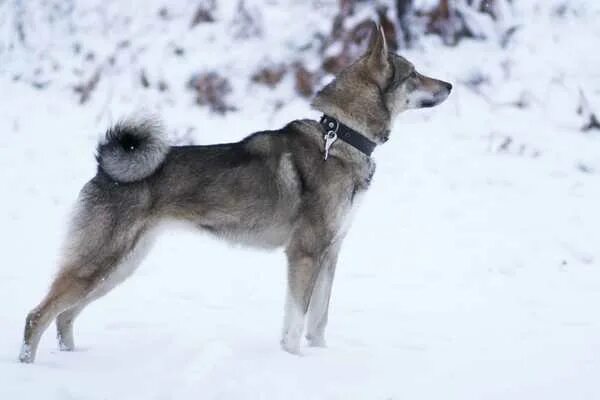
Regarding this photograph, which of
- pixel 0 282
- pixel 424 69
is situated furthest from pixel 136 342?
pixel 424 69

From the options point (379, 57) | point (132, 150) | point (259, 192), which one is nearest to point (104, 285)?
point (132, 150)

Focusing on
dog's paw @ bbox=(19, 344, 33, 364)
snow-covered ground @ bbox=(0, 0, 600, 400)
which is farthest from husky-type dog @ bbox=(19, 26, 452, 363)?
snow-covered ground @ bbox=(0, 0, 600, 400)

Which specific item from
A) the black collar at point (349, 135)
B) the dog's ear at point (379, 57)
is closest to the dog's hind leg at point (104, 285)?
the black collar at point (349, 135)

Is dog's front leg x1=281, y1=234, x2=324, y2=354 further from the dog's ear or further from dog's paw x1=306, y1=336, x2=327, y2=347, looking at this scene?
the dog's ear

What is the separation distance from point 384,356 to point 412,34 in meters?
7.25

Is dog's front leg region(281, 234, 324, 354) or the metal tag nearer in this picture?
dog's front leg region(281, 234, 324, 354)

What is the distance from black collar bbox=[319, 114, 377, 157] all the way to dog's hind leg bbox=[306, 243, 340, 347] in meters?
0.63

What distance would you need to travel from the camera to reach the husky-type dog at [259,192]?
395cm

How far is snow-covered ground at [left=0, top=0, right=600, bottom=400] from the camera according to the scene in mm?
3740

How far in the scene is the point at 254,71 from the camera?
423 inches

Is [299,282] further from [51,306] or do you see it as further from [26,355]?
[26,355]

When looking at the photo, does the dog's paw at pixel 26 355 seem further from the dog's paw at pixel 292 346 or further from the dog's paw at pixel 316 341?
the dog's paw at pixel 316 341

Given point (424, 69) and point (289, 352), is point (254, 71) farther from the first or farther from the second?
point (289, 352)

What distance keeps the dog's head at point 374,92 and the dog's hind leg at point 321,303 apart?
0.80 meters
